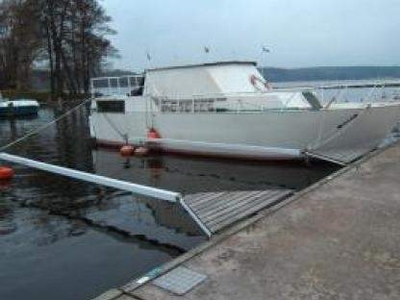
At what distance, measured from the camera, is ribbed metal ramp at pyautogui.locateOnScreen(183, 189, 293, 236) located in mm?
8070

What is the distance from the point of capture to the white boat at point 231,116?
14.9m

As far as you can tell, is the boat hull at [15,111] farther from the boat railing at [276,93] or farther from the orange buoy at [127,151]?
the boat railing at [276,93]

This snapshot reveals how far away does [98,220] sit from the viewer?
10.7 m

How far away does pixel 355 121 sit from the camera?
48.2 feet

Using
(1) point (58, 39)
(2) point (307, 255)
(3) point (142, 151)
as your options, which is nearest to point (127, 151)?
(3) point (142, 151)

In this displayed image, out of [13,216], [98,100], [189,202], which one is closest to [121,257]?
[189,202]

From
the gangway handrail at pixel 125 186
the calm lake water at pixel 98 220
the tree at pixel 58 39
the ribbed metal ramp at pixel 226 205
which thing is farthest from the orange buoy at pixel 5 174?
the tree at pixel 58 39

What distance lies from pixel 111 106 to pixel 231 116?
6241 millimetres

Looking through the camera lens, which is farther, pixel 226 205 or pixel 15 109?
pixel 15 109

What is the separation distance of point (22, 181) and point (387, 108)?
9995 millimetres

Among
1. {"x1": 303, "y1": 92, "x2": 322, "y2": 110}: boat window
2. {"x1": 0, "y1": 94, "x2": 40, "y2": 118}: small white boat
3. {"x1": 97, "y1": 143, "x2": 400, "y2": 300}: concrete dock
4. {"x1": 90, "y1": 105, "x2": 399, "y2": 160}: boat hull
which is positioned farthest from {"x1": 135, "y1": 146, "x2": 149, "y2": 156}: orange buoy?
{"x1": 0, "y1": 94, "x2": 40, "y2": 118}: small white boat

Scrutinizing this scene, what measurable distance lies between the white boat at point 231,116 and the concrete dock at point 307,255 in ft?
19.7

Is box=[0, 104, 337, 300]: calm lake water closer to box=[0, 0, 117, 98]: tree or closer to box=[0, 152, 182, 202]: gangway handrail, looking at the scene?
box=[0, 152, 182, 202]: gangway handrail

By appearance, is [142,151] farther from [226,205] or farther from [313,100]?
[226,205]
